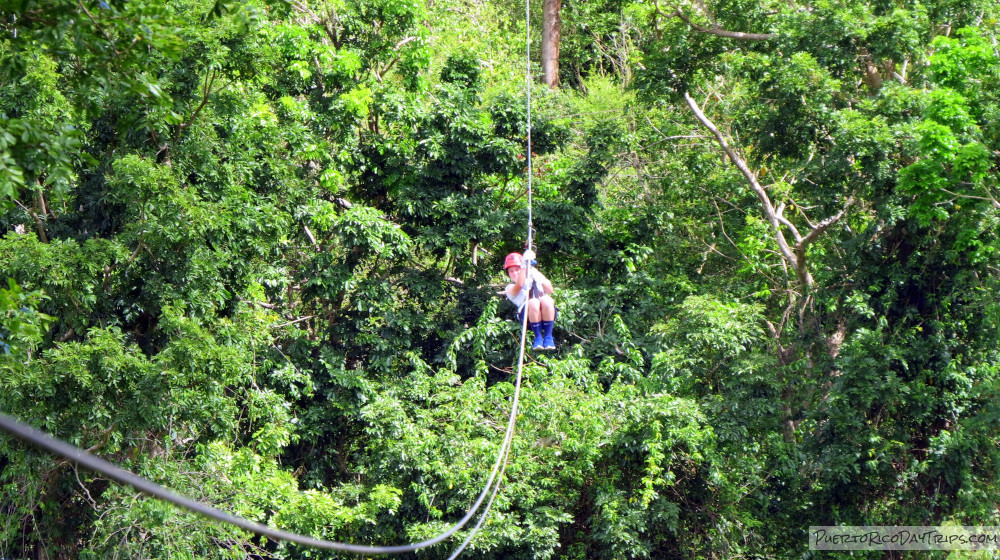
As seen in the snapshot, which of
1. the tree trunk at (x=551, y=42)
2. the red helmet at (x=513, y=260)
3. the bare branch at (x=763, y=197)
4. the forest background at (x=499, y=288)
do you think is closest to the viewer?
the red helmet at (x=513, y=260)

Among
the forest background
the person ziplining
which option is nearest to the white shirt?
the person ziplining

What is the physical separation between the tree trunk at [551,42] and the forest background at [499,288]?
2.86 metres

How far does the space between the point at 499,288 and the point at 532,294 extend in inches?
156

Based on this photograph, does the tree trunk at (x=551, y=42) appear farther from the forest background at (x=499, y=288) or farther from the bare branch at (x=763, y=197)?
the bare branch at (x=763, y=197)

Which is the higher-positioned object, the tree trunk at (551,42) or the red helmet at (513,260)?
the tree trunk at (551,42)

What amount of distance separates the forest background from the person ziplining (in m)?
1.40

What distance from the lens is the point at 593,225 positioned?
1238cm

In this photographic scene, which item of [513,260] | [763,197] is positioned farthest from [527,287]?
[763,197]

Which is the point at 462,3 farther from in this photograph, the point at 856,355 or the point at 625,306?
the point at 856,355

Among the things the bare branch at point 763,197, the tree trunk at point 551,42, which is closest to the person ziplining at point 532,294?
the bare branch at point 763,197

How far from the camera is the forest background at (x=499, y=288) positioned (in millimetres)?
8375

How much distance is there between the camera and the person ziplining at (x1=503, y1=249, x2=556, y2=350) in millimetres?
8000

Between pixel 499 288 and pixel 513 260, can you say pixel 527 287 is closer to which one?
pixel 513 260

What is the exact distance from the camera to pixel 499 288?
40.1 ft
